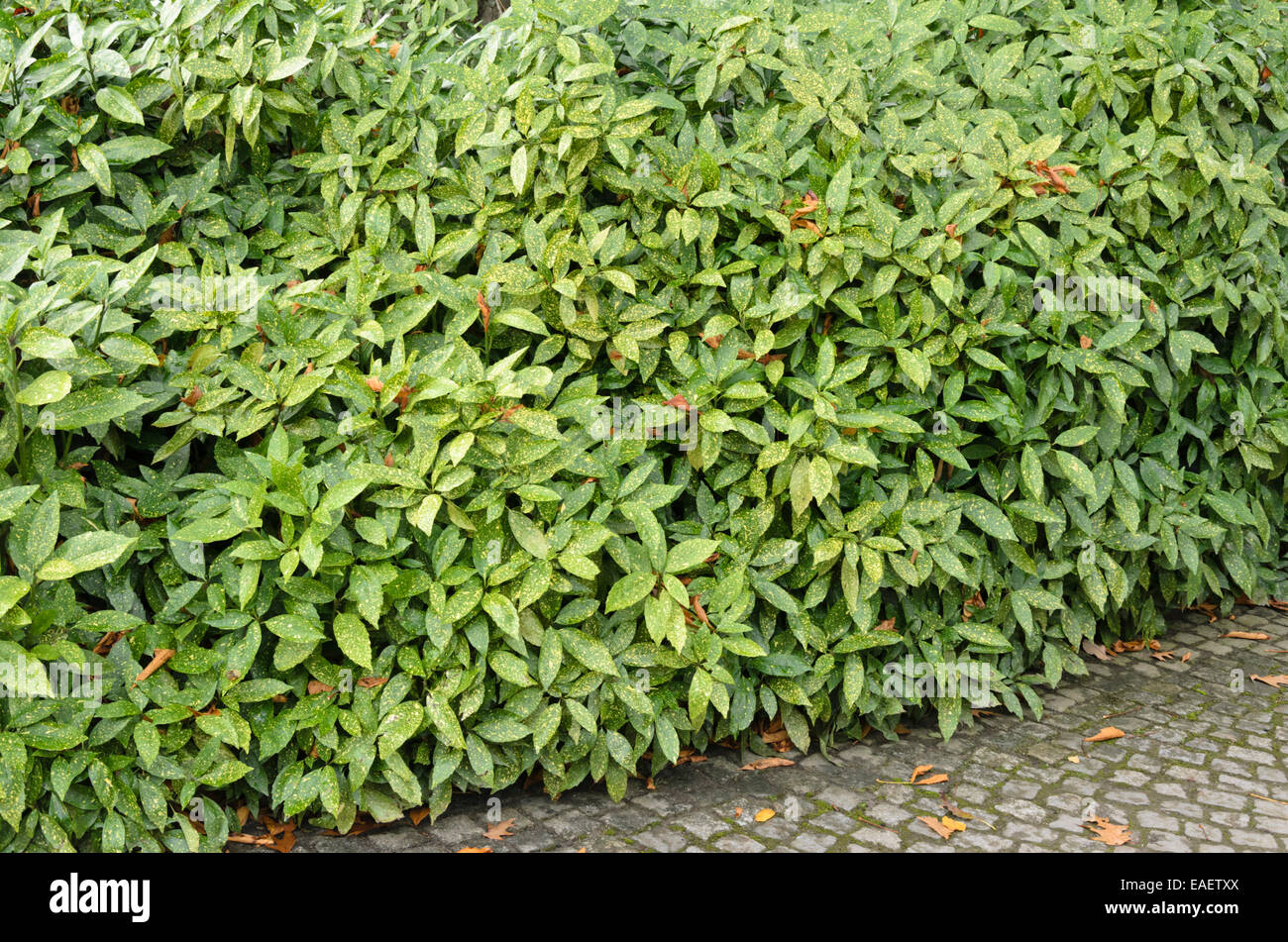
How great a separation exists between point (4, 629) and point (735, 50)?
2.79 meters

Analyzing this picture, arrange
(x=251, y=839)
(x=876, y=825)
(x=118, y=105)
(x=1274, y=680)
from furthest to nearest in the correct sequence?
(x=1274, y=680) → (x=118, y=105) → (x=876, y=825) → (x=251, y=839)

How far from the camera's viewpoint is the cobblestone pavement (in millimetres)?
3182

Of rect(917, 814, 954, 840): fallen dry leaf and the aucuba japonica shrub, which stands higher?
the aucuba japonica shrub

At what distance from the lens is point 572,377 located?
355cm

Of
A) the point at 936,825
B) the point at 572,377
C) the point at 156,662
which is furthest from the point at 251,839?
the point at 936,825

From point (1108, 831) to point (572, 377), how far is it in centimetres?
210

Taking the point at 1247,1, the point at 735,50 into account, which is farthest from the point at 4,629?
the point at 1247,1

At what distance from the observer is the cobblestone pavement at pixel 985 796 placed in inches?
125

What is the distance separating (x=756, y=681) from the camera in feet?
11.9

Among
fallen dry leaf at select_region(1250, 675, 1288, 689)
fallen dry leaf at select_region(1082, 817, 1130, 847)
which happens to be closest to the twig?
fallen dry leaf at select_region(1082, 817, 1130, 847)

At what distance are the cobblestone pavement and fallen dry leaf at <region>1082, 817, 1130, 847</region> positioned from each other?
24 mm

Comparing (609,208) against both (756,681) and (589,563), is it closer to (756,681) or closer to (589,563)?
(589,563)

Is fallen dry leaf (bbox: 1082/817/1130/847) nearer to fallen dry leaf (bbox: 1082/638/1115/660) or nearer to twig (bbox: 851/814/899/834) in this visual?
twig (bbox: 851/814/899/834)

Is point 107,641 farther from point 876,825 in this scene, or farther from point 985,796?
point 985,796
